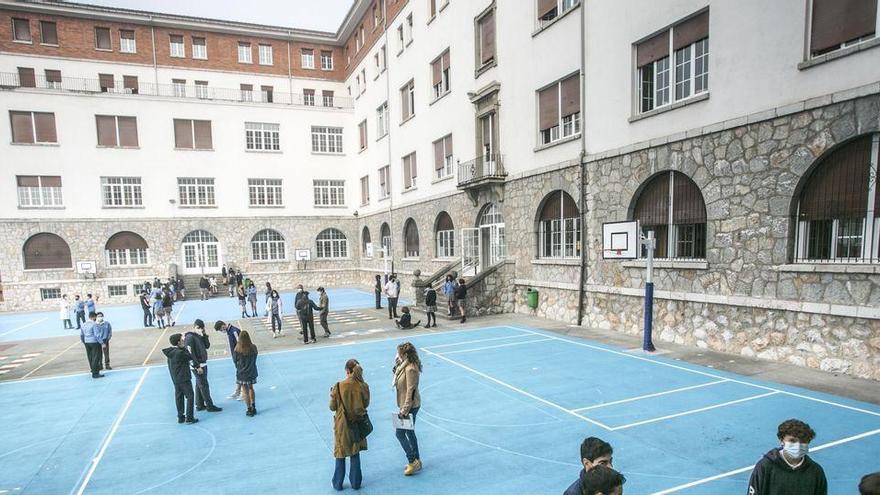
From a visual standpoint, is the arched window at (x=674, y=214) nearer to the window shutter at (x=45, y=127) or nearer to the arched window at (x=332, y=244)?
the arched window at (x=332, y=244)

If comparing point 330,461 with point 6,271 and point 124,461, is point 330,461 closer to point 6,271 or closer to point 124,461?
point 124,461

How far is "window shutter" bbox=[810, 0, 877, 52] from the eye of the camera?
29.4ft

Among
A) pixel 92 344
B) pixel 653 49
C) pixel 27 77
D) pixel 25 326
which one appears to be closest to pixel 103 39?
pixel 27 77

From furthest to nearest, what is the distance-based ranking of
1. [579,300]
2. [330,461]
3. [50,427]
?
[579,300]
[50,427]
[330,461]

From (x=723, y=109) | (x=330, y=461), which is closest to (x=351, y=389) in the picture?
(x=330, y=461)

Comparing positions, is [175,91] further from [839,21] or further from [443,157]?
[839,21]

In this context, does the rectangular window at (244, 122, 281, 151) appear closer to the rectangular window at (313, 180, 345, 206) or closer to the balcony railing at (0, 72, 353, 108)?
the balcony railing at (0, 72, 353, 108)

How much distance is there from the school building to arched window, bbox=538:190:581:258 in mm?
96

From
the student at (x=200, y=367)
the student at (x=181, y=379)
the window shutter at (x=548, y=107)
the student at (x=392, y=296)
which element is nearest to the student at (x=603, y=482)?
the student at (x=181, y=379)

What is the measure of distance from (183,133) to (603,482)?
1501 inches

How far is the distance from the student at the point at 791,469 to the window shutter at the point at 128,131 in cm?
3874

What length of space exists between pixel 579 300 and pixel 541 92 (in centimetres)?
827

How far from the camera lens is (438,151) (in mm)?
25453

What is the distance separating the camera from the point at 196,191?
3416 cm
